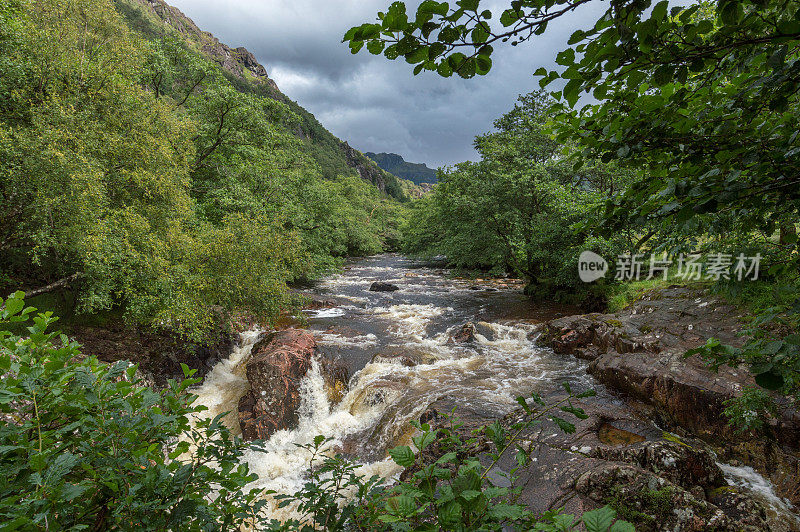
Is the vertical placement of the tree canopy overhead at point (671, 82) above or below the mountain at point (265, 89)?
below

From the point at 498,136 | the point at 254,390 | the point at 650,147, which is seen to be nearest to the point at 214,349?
the point at 254,390

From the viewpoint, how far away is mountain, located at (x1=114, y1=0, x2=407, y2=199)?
370 ft

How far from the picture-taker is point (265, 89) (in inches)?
5276

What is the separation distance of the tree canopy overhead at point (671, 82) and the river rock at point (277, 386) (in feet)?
28.1

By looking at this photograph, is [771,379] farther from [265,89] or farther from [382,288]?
[265,89]

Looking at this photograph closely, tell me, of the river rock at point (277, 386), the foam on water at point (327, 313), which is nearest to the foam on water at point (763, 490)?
the river rock at point (277, 386)

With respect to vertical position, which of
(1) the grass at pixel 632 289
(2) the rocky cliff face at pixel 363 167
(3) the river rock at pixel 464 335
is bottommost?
(3) the river rock at pixel 464 335

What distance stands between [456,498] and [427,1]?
2243 millimetres

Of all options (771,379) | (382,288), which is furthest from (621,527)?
(382,288)

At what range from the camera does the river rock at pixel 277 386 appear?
26.7 feet

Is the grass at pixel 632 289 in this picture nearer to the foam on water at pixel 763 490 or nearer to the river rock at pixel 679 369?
the river rock at pixel 679 369

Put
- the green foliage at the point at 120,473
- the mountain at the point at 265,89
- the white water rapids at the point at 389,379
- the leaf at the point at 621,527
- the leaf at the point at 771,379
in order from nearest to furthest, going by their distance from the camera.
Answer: the leaf at the point at 621,527 < the green foliage at the point at 120,473 < the leaf at the point at 771,379 < the white water rapids at the point at 389,379 < the mountain at the point at 265,89

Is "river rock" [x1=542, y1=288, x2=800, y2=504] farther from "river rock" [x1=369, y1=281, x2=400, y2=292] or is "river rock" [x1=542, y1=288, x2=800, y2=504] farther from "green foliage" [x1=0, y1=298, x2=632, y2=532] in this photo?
"river rock" [x1=369, y1=281, x2=400, y2=292]

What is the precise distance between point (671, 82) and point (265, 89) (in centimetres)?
16071
